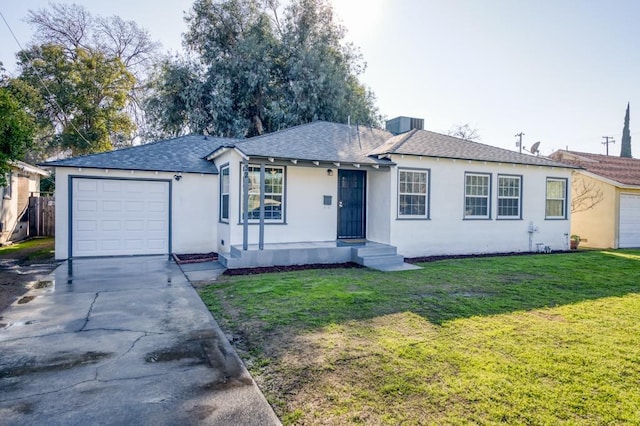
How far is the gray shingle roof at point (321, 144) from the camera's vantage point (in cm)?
975

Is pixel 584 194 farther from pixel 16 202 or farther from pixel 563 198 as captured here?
pixel 16 202

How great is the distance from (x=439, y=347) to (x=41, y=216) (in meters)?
19.0

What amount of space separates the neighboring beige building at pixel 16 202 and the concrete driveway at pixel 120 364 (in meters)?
9.86

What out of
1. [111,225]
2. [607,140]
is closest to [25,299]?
[111,225]

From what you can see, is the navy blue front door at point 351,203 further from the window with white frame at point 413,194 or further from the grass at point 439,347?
the grass at point 439,347

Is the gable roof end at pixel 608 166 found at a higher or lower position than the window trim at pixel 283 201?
higher

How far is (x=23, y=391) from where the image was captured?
3.30 metres

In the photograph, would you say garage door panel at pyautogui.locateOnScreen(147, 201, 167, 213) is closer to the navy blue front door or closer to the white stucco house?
the white stucco house

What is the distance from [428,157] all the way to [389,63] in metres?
6.75

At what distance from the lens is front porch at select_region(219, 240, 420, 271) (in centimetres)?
935

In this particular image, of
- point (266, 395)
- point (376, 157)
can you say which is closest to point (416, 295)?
point (266, 395)

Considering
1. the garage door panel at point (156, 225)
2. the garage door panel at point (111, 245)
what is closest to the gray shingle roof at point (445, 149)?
the garage door panel at point (156, 225)

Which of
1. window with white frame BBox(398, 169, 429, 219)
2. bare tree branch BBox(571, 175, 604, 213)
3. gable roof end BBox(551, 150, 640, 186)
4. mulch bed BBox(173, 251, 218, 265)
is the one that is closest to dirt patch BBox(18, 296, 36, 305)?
mulch bed BBox(173, 251, 218, 265)

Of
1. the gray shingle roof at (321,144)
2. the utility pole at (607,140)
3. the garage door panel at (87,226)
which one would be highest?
the utility pole at (607,140)
